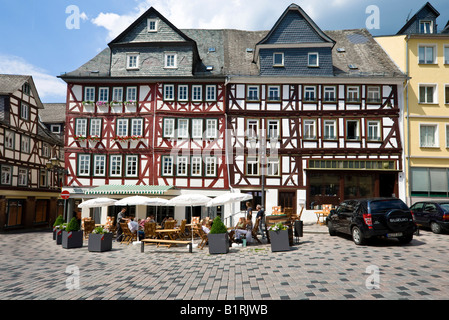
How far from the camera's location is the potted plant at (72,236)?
50.6ft

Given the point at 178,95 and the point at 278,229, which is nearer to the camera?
the point at 278,229

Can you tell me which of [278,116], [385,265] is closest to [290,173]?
[278,116]

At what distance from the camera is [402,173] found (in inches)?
962

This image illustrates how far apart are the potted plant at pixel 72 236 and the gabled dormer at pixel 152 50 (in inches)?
567

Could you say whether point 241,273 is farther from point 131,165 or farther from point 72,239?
point 131,165

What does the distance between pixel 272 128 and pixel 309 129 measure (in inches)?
106

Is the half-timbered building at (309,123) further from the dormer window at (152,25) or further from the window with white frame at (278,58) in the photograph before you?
the dormer window at (152,25)

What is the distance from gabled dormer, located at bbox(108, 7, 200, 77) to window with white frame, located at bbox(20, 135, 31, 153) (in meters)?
11.4

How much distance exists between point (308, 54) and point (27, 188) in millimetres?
26968

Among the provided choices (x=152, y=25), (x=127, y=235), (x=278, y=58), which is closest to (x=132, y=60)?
(x=152, y=25)

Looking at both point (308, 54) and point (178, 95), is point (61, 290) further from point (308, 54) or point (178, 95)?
point (308, 54)

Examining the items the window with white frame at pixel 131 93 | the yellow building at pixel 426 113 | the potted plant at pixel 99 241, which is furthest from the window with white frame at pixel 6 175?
the yellow building at pixel 426 113

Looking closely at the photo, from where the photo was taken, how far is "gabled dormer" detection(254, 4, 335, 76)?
25.7 meters
